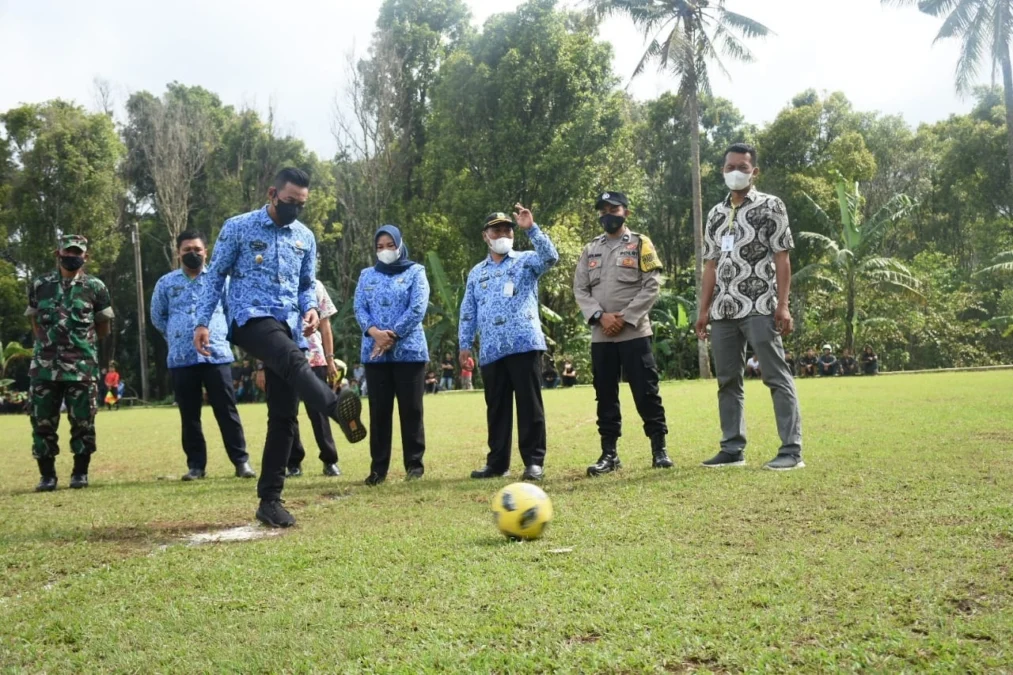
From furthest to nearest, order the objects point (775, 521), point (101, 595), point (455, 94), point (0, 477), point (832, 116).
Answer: point (832, 116), point (455, 94), point (0, 477), point (775, 521), point (101, 595)

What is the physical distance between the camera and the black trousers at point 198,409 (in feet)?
26.4

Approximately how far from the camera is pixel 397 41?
37.2 meters

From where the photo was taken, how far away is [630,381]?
7.11 meters

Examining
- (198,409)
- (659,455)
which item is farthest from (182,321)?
(659,455)

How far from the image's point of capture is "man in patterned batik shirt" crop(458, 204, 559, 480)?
6973 millimetres

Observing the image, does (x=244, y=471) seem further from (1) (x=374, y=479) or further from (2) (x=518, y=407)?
(2) (x=518, y=407)

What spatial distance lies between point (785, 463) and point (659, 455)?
1.04 m

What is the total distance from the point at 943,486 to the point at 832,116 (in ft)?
134

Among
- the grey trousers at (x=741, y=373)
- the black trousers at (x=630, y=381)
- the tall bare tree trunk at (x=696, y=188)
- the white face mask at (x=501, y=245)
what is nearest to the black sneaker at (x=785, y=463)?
the grey trousers at (x=741, y=373)

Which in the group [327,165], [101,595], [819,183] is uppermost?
Result: [327,165]

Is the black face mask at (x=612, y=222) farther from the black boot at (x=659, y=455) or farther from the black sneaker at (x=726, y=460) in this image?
the black sneaker at (x=726, y=460)

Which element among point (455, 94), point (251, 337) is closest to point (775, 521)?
point (251, 337)

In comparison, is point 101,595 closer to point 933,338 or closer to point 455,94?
point 455,94

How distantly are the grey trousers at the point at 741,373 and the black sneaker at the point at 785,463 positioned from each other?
0.04 meters
